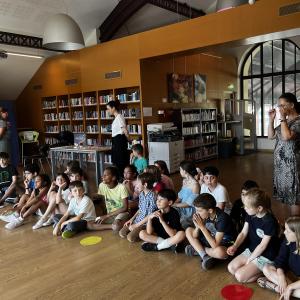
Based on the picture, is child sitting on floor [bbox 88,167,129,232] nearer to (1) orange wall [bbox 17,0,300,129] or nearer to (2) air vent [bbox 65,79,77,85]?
(1) orange wall [bbox 17,0,300,129]

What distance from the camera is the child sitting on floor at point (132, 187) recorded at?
4211 millimetres

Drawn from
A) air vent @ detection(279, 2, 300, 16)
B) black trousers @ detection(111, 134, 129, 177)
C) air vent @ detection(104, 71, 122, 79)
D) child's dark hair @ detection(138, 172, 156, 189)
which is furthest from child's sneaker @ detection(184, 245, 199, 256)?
air vent @ detection(104, 71, 122, 79)

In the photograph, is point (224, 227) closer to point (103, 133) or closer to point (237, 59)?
point (103, 133)

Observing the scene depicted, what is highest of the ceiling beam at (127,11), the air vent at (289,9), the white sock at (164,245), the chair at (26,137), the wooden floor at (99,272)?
the ceiling beam at (127,11)

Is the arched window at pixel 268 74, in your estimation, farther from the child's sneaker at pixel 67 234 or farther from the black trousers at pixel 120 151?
the child's sneaker at pixel 67 234

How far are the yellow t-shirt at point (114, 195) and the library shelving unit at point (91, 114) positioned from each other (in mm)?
3470

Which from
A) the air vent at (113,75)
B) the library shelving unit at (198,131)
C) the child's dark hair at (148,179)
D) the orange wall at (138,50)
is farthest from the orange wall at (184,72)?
the child's dark hair at (148,179)

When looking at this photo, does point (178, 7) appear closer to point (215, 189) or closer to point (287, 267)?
point (215, 189)

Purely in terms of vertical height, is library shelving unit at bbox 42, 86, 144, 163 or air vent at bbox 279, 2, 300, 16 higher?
air vent at bbox 279, 2, 300, 16

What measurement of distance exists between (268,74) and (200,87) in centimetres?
283

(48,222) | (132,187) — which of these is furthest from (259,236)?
(48,222)

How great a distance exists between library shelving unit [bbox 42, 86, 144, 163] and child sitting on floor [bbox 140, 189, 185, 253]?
14.1 feet

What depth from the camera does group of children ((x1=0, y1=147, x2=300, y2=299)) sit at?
248 centimetres

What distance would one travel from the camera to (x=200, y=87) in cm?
946
